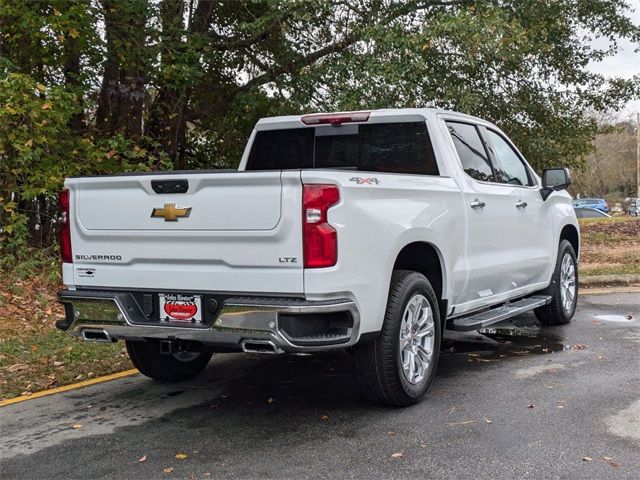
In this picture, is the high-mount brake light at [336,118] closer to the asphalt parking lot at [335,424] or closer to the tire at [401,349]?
the tire at [401,349]

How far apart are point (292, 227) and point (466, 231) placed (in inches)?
82.5

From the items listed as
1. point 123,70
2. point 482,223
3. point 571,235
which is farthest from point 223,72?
point 482,223

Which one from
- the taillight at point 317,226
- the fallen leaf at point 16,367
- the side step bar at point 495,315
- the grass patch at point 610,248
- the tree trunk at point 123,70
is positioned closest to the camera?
the taillight at point 317,226

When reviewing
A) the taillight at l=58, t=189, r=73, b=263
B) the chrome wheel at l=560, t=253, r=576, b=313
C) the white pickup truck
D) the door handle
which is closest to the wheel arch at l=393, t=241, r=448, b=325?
the white pickup truck

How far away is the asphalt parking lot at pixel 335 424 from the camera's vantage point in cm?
414

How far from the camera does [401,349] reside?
205 inches

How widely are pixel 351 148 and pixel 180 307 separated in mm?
2331

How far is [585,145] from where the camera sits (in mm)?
15773

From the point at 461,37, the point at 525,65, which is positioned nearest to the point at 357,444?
the point at 461,37

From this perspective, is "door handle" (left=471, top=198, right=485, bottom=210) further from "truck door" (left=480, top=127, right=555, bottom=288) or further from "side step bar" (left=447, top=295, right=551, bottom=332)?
"side step bar" (left=447, top=295, right=551, bottom=332)

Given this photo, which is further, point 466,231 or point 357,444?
point 466,231

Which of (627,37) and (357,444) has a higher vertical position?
(627,37)

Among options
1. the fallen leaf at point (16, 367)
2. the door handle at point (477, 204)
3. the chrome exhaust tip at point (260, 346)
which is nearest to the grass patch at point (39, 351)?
the fallen leaf at point (16, 367)

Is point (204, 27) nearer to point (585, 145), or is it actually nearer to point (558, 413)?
point (585, 145)
